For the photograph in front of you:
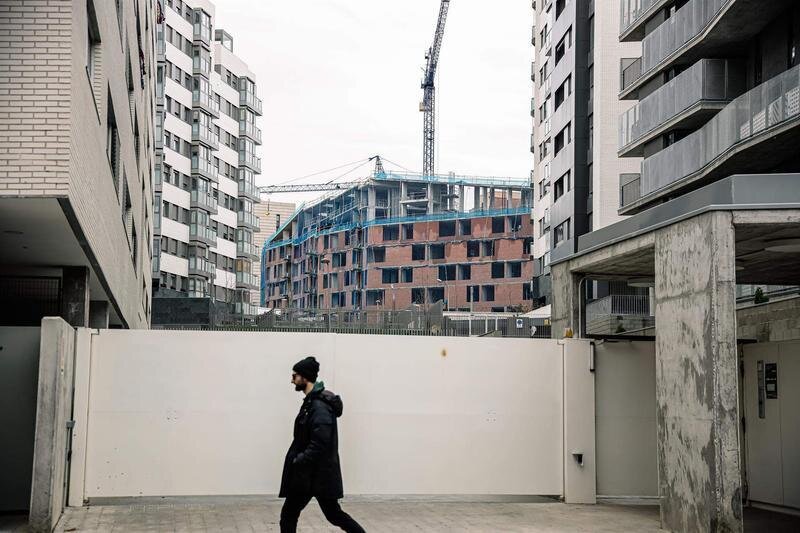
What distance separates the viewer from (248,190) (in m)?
98.0

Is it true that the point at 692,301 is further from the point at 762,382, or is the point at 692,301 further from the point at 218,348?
the point at 218,348

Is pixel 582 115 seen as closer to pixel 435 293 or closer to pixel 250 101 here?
pixel 250 101

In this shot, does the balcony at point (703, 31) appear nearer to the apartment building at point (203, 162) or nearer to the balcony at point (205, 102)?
the apartment building at point (203, 162)

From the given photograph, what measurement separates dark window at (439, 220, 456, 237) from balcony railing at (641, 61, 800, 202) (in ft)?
276

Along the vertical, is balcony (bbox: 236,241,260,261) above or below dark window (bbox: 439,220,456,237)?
below

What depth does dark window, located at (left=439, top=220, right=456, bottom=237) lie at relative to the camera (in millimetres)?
120562

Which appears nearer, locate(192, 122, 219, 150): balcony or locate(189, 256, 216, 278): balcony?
locate(192, 122, 219, 150): balcony

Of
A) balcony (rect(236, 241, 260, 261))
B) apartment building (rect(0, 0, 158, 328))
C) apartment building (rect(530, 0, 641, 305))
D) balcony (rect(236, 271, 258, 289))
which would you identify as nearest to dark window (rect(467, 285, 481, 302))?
balcony (rect(236, 271, 258, 289))

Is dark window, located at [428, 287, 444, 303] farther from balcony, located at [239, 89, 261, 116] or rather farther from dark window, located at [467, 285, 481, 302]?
balcony, located at [239, 89, 261, 116]

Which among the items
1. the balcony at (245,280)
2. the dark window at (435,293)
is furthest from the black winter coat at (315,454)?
the dark window at (435,293)

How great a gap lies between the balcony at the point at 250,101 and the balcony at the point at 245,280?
49.6ft

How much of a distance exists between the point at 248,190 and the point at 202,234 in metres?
12.9

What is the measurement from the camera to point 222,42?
326ft

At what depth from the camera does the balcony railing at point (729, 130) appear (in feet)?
81.6
